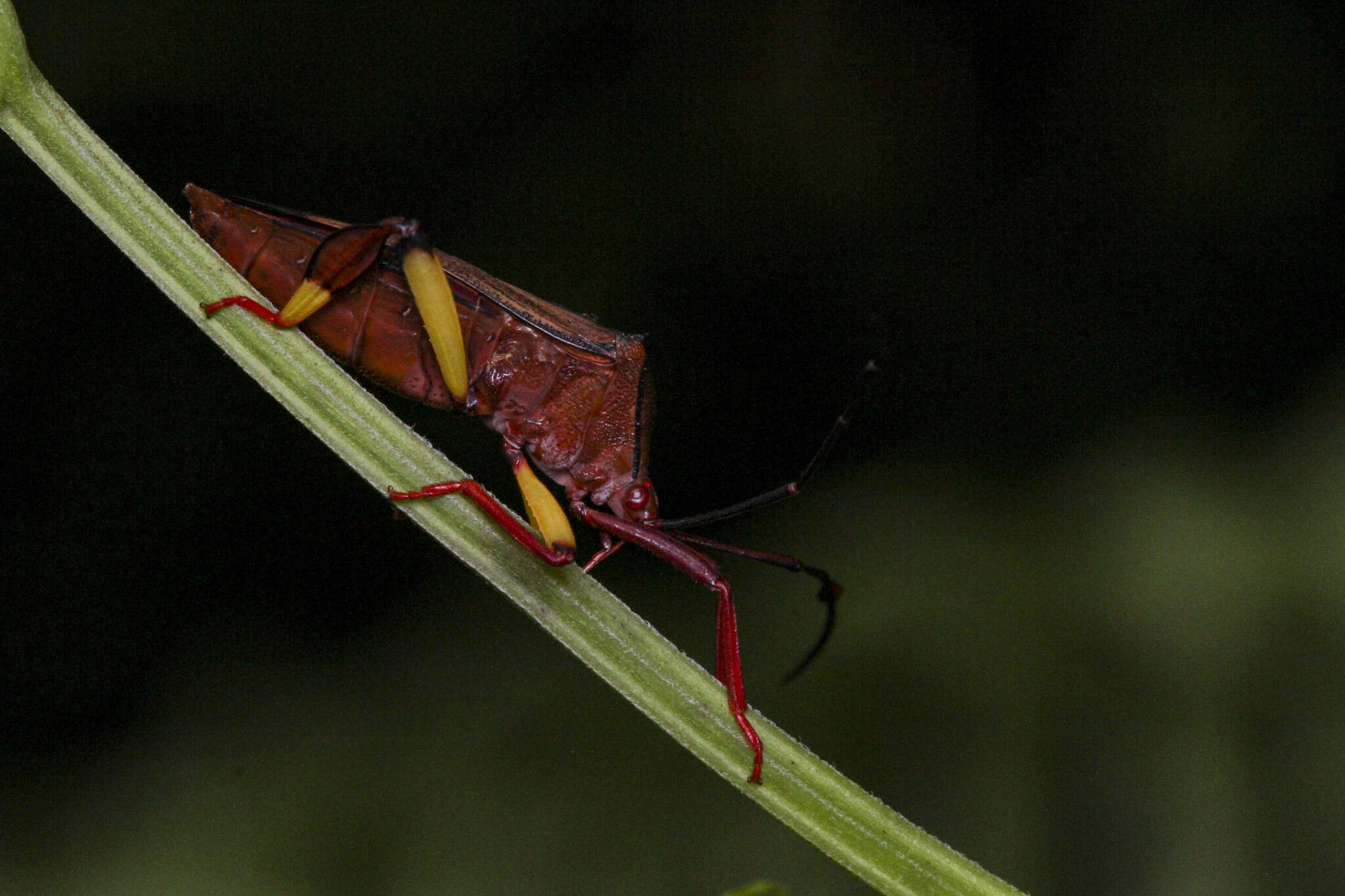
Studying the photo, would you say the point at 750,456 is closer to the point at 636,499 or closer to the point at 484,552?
the point at 636,499

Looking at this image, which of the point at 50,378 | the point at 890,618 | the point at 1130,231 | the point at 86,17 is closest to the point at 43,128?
the point at 50,378

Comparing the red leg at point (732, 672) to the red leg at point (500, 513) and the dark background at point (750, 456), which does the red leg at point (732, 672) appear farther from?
the dark background at point (750, 456)

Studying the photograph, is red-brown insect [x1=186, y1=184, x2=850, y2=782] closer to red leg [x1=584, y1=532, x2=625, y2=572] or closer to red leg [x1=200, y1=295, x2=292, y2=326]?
red leg [x1=584, y1=532, x2=625, y2=572]

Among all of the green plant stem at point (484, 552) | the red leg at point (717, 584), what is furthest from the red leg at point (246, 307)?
the red leg at point (717, 584)

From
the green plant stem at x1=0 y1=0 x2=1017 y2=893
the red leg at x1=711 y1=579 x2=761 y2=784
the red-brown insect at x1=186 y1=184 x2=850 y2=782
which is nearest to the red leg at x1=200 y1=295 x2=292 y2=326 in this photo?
the green plant stem at x1=0 y1=0 x2=1017 y2=893

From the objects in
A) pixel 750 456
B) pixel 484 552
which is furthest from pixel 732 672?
pixel 750 456

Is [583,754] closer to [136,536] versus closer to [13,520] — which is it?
[136,536]
